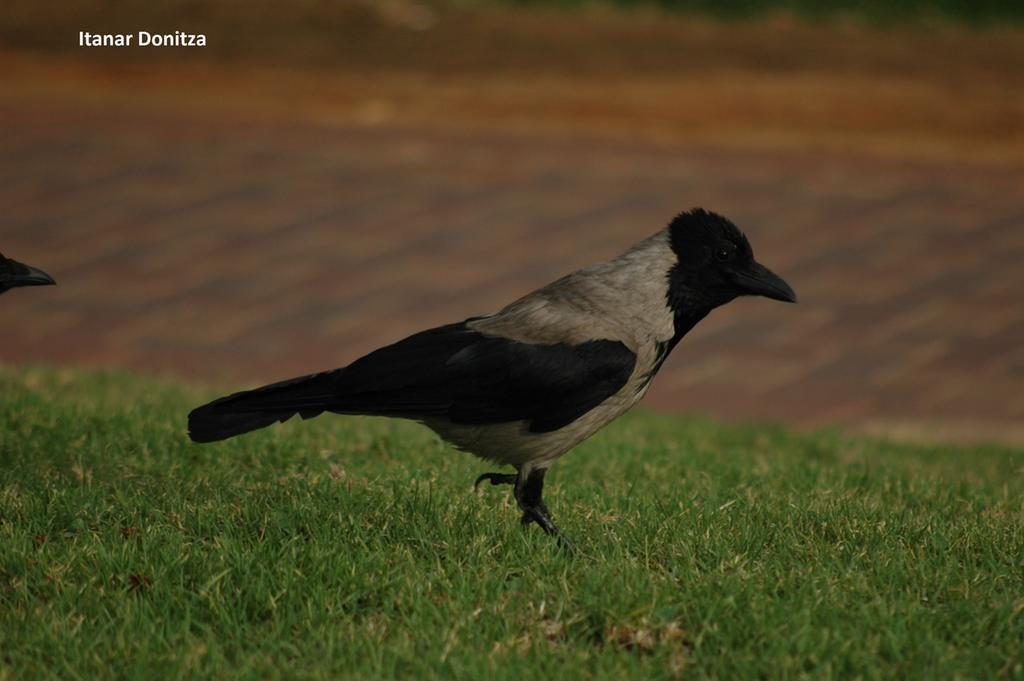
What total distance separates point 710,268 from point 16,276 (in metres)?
2.49

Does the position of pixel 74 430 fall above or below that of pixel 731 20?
below

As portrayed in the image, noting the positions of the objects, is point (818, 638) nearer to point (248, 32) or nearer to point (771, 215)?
point (771, 215)

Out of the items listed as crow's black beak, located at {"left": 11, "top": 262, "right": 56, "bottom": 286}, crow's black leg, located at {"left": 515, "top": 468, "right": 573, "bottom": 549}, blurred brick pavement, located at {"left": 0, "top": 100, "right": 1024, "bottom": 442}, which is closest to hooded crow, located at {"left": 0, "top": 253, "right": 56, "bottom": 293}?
crow's black beak, located at {"left": 11, "top": 262, "right": 56, "bottom": 286}

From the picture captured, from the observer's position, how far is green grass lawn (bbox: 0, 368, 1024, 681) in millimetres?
3521

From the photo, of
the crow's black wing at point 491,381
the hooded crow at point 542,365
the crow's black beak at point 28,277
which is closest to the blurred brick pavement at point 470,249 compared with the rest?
the crow's black beak at point 28,277

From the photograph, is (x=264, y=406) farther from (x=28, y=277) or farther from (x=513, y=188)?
(x=513, y=188)

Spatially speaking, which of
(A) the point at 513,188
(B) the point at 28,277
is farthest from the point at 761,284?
(A) the point at 513,188

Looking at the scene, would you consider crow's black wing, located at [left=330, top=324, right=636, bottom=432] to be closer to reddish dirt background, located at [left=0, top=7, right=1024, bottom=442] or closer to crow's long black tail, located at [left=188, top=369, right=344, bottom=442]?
crow's long black tail, located at [left=188, top=369, right=344, bottom=442]

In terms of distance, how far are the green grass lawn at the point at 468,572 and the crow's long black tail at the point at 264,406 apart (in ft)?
1.07

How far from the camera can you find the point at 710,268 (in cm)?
431

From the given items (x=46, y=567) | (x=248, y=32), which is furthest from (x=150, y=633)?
(x=248, y=32)

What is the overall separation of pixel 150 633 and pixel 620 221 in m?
6.77

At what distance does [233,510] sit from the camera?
4512mm

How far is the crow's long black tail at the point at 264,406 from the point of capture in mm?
4168
